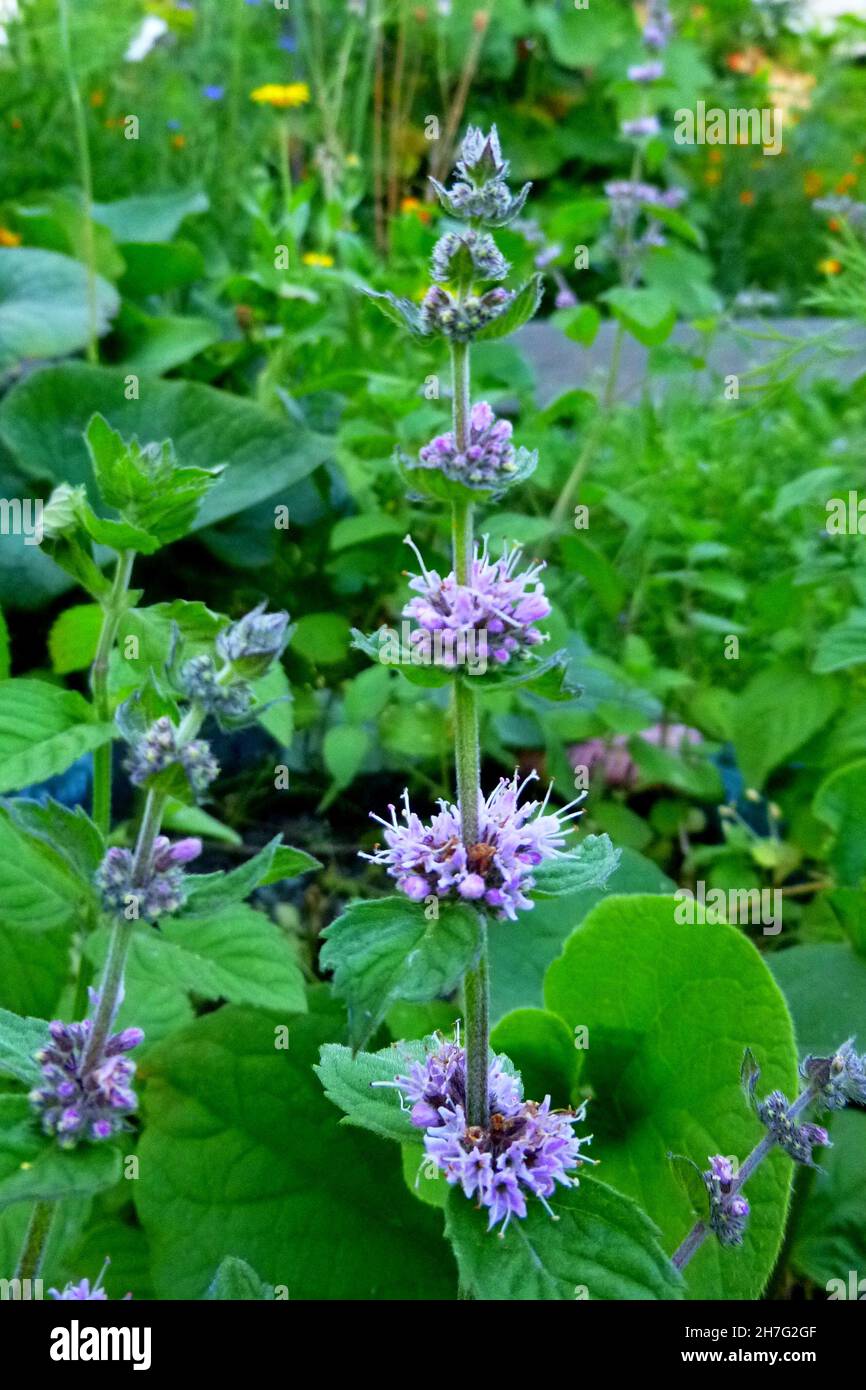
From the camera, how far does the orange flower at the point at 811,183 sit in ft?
17.7

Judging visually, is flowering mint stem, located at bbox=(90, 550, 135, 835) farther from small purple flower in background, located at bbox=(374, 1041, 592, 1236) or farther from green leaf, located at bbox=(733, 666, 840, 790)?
green leaf, located at bbox=(733, 666, 840, 790)

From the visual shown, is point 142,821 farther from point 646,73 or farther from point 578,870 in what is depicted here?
point 646,73

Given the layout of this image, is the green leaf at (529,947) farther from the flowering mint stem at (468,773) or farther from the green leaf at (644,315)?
the green leaf at (644,315)

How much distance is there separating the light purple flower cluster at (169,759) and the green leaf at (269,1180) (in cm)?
51

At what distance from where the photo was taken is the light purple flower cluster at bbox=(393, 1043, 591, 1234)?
75 centimetres

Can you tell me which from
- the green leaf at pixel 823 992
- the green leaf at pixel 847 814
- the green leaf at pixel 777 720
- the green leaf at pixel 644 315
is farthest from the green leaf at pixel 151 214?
the green leaf at pixel 823 992

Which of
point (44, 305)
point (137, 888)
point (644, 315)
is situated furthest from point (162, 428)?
point (137, 888)

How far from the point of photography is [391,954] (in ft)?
2.32

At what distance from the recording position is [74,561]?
988mm

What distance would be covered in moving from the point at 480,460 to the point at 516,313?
0.08 m

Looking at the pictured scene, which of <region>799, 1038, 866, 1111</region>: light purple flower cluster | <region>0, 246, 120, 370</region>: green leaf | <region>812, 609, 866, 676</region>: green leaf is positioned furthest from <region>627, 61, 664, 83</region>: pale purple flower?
<region>799, 1038, 866, 1111</region>: light purple flower cluster
